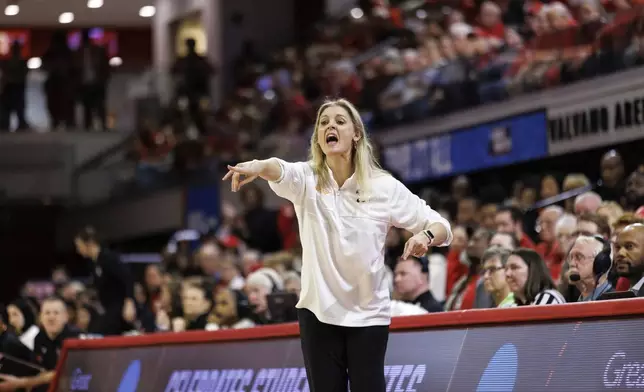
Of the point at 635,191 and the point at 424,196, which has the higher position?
the point at 635,191

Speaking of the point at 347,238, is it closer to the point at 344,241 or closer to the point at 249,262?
the point at 344,241

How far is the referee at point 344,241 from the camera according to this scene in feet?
15.7

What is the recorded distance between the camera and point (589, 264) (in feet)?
22.5

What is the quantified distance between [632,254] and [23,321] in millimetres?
6976

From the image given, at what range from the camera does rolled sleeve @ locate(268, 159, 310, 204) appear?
4.83 m

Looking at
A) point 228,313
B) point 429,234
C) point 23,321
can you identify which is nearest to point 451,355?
point 429,234

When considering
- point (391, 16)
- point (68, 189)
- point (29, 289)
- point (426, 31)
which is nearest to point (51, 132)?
point (68, 189)

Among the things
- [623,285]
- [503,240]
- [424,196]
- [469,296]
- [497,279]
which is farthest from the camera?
[424,196]

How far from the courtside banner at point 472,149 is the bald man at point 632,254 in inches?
244

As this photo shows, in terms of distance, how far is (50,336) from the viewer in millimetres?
9906

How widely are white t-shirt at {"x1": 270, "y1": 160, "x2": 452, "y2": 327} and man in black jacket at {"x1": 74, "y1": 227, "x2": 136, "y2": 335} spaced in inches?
241

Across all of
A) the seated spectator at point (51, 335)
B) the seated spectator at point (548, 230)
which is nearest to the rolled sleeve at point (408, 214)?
the seated spectator at point (548, 230)

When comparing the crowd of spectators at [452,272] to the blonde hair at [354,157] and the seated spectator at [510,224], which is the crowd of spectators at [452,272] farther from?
the blonde hair at [354,157]

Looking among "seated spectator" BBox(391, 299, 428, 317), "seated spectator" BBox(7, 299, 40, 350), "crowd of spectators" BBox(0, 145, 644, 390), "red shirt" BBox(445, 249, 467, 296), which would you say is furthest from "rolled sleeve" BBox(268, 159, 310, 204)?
"seated spectator" BBox(7, 299, 40, 350)
